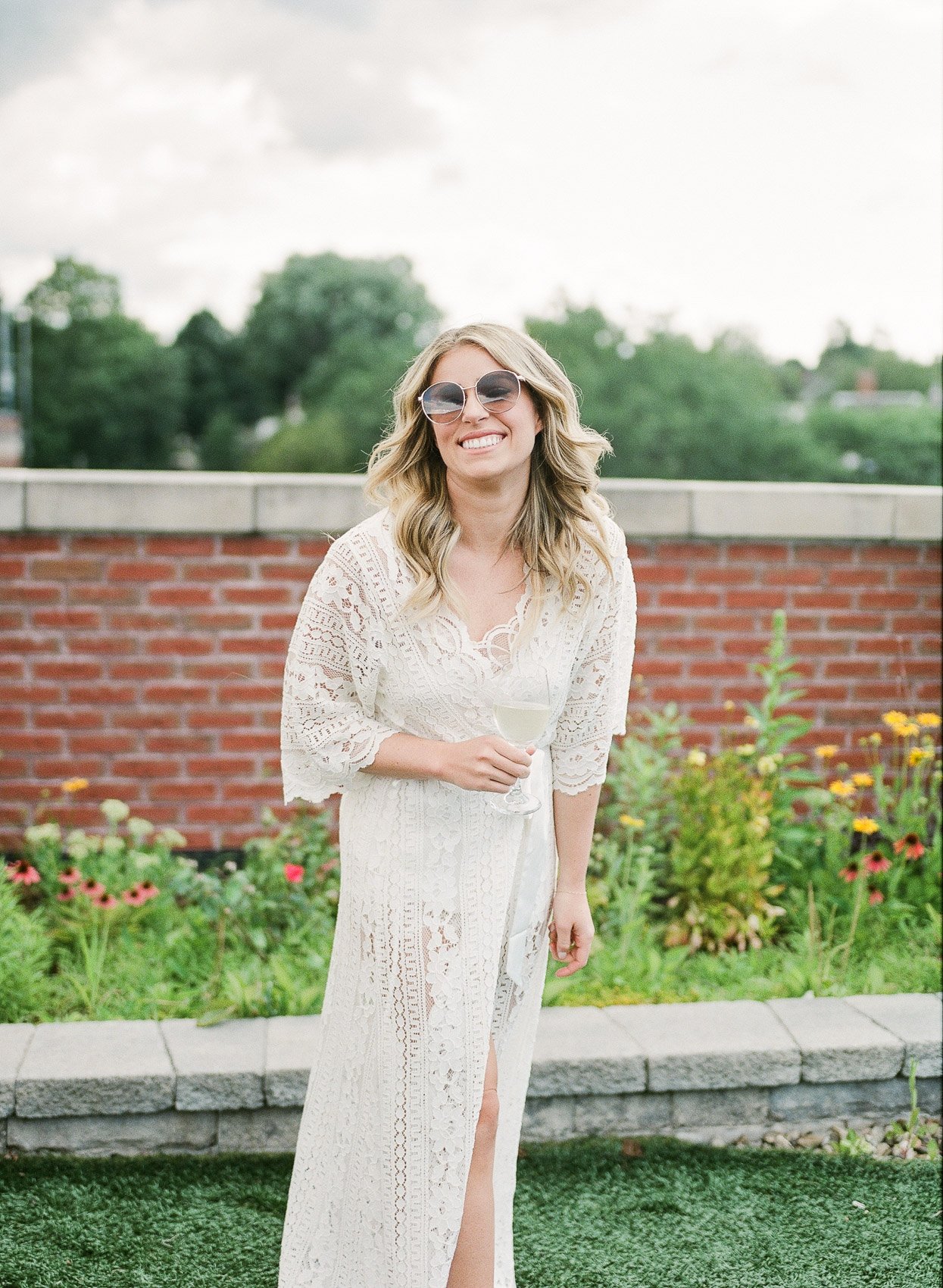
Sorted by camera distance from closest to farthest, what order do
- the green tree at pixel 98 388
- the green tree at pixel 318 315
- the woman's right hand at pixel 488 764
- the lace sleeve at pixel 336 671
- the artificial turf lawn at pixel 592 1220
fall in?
the woman's right hand at pixel 488 764 → the lace sleeve at pixel 336 671 → the artificial turf lawn at pixel 592 1220 → the green tree at pixel 98 388 → the green tree at pixel 318 315

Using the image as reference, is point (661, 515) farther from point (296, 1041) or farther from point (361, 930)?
point (361, 930)

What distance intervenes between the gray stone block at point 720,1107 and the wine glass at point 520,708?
1537 millimetres

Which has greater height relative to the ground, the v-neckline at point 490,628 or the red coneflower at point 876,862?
the v-neckline at point 490,628

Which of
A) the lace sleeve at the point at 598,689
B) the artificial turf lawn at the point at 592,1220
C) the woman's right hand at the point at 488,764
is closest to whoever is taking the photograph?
the woman's right hand at the point at 488,764

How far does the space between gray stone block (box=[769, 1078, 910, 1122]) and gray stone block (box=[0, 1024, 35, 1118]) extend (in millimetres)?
1988

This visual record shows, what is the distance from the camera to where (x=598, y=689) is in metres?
2.27

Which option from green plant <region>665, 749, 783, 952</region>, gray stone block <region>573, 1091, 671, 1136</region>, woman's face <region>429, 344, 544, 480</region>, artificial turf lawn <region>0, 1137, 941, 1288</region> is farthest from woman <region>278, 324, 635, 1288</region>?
green plant <region>665, 749, 783, 952</region>

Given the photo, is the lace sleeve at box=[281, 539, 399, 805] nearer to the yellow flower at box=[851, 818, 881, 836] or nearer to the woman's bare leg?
the woman's bare leg

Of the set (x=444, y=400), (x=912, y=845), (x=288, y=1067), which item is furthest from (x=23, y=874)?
(x=912, y=845)

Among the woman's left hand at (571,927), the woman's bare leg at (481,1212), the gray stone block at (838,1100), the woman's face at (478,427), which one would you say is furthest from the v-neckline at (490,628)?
the gray stone block at (838,1100)

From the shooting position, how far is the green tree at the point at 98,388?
194 ft

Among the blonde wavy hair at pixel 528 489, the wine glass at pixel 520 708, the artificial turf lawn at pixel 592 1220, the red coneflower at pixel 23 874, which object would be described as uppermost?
the blonde wavy hair at pixel 528 489

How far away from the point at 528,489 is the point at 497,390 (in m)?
0.24

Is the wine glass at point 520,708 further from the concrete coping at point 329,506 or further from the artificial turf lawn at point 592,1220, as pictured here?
the concrete coping at point 329,506
